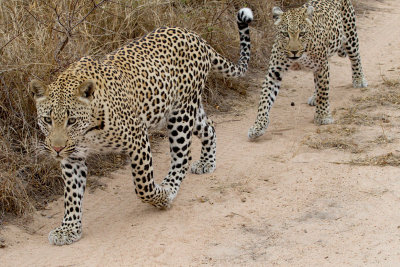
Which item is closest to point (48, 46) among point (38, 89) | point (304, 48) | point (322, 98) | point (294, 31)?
point (38, 89)

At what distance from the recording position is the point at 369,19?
14.5 m

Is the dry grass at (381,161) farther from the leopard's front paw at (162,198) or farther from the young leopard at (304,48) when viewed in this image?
the leopard's front paw at (162,198)

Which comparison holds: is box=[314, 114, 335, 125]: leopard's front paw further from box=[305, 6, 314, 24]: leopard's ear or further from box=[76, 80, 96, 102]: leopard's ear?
box=[76, 80, 96, 102]: leopard's ear

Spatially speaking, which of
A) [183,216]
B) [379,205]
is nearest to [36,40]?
[183,216]

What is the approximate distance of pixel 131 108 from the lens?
6.27 m

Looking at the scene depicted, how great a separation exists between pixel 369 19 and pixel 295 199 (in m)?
8.70

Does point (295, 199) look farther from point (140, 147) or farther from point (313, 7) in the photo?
point (313, 7)

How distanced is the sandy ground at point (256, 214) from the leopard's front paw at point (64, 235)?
0.07 metres

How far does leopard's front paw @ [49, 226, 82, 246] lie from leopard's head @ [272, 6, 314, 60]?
3903 millimetres

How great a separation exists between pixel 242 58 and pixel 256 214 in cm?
235

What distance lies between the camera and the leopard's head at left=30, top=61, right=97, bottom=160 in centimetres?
563

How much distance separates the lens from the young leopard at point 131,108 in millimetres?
5719

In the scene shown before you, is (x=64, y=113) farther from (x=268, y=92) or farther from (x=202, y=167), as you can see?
(x=268, y=92)

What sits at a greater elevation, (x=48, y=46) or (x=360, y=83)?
(x=48, y=46)
